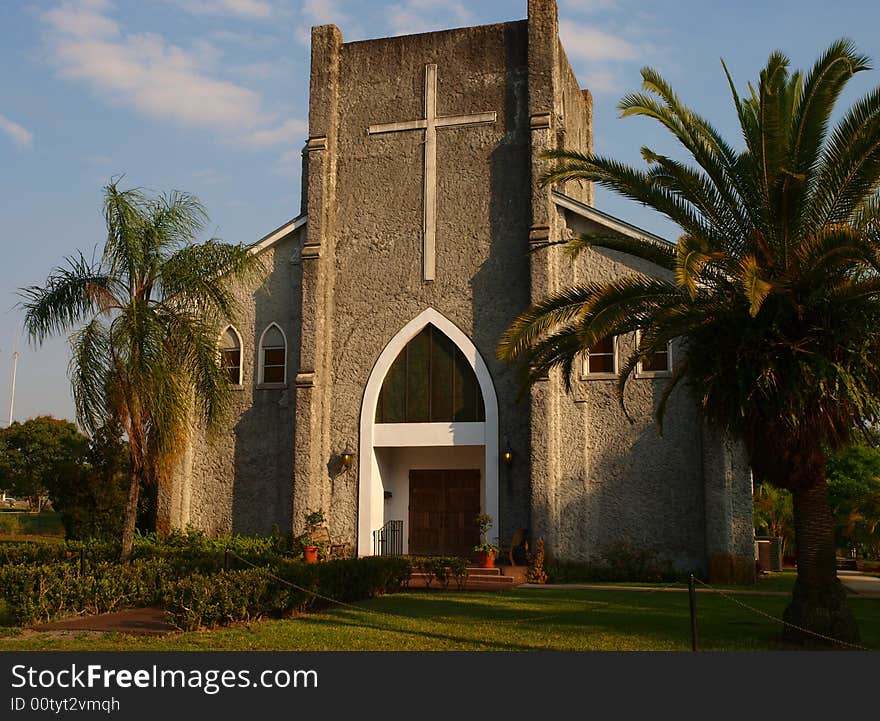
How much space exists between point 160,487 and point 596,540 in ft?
34.8

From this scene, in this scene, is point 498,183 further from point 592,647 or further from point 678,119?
point 592,647

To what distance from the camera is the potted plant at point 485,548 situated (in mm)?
20203

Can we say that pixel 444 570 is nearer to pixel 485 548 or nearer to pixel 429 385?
pixel 485 548

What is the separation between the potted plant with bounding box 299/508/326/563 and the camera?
21094 millimetres

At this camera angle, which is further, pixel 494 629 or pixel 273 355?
pixel 273 355

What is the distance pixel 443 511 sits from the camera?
23516 mm

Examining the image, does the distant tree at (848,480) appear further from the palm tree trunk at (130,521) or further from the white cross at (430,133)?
the palm tree trunk at (130,521)

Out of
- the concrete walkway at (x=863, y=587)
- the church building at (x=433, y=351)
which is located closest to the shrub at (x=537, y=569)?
the church building at (x=433, y=351)

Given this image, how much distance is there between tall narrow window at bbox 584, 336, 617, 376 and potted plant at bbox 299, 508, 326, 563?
23.3ft

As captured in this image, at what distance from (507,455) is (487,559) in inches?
98.4

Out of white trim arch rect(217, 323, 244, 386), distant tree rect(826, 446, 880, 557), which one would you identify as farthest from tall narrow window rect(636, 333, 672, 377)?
distant tree rect(826, 446, 880, 557)

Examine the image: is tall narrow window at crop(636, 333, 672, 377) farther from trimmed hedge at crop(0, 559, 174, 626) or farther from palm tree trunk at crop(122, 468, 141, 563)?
trimmed hedge at crop(0, 559, 174, 626)

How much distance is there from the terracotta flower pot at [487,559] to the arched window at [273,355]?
6.93 m

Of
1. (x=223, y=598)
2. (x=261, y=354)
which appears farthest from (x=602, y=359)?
(x=223, y=598)
